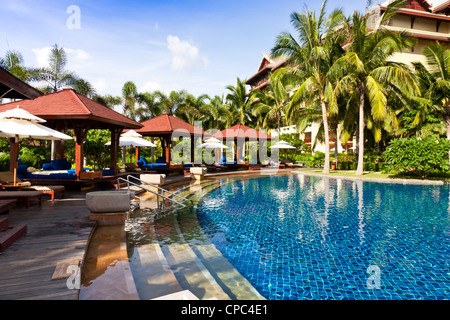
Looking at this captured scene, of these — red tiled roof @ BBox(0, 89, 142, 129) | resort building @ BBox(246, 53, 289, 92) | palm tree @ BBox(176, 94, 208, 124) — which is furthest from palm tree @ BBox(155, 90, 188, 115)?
red tiled roof @ BBox(0, 89, 142, 129)

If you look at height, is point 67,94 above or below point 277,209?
above

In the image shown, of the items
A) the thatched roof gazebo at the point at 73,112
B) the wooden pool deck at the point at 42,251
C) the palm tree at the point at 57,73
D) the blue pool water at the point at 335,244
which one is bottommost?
the blue pool water at the point at 335,244

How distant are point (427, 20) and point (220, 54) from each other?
87.2 feet

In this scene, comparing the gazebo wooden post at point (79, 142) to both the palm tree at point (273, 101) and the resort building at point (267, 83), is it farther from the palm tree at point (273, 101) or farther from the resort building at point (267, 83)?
the resort building at point (267, 83)

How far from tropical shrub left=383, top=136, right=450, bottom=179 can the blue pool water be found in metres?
6.65

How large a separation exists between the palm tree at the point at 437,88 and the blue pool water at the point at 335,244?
1155cm

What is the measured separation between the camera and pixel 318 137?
28312mm

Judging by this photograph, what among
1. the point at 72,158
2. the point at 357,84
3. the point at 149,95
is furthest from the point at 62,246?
the point at 149,95

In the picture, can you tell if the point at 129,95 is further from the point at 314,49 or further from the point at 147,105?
the point at 314,49

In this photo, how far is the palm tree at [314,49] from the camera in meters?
19.1

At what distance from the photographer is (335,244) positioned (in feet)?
18.6

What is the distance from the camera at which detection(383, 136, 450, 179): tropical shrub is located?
16.1 m

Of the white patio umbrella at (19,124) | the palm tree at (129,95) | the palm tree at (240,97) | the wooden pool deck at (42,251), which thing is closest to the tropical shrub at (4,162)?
the white patio umbrella at (19,124)

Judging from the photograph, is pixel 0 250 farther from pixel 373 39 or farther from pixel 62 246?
pixel 373 39
